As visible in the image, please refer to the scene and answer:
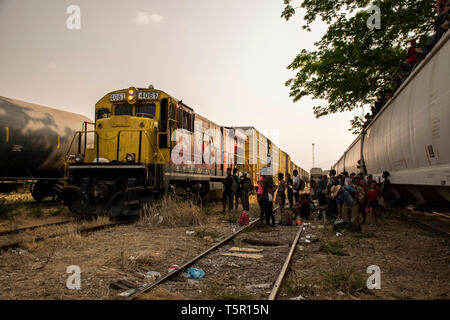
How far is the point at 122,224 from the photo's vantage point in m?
9.19

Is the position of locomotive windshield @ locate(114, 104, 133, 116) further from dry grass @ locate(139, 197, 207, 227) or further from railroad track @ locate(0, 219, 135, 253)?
railroad track @ locate(0, 219, 135, 253)

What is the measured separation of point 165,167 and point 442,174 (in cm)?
683

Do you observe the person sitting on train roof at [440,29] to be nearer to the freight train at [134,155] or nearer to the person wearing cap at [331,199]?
the person wearing cap at [331,199]

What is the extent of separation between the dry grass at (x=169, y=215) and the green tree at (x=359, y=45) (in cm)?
711

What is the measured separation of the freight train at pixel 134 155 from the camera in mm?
9148

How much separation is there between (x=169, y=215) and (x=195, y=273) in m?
4.71

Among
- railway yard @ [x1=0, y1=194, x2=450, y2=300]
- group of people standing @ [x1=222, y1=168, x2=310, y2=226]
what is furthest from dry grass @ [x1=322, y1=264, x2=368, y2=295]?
group of people standing @ [x1=222, y1=168, x2=310, y2=226]

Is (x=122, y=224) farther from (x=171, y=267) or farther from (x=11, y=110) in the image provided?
(x=11, y=110)

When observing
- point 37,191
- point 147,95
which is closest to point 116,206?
point 147,95

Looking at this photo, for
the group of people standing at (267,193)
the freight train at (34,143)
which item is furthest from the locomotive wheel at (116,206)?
the group of people standing at (267,193)

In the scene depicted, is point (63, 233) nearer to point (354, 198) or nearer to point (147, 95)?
point (147, 95)

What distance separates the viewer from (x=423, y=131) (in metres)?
6.16
